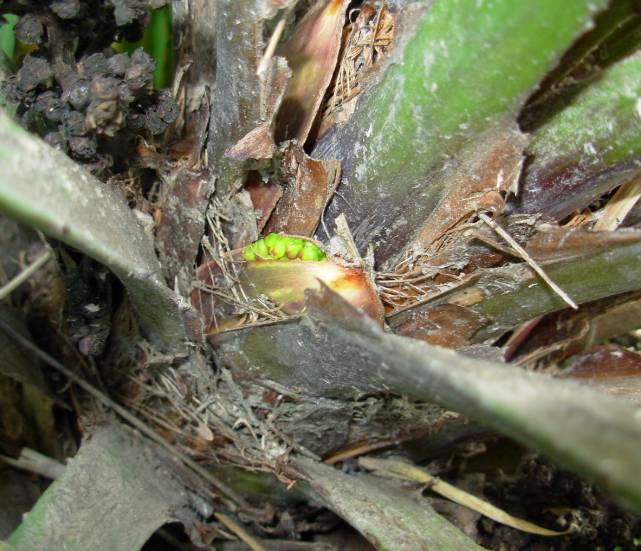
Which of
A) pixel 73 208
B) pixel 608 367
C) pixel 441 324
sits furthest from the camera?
pixel 608 367

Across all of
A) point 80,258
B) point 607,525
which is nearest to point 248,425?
point 80,258

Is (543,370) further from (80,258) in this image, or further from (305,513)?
(80,258)

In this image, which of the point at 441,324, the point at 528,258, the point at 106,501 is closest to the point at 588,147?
the point at 528,258

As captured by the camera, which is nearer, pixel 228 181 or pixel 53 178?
pixel 53 178

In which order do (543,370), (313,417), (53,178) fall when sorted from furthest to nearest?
(543,370), (313,417), (53,178)

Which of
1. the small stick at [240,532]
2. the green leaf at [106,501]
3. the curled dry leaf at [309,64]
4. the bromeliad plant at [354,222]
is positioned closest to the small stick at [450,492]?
the bromeliad plant at [354,222]

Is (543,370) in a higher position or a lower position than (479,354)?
lower

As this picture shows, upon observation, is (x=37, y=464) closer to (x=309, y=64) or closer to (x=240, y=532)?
(x=240, y=532)
